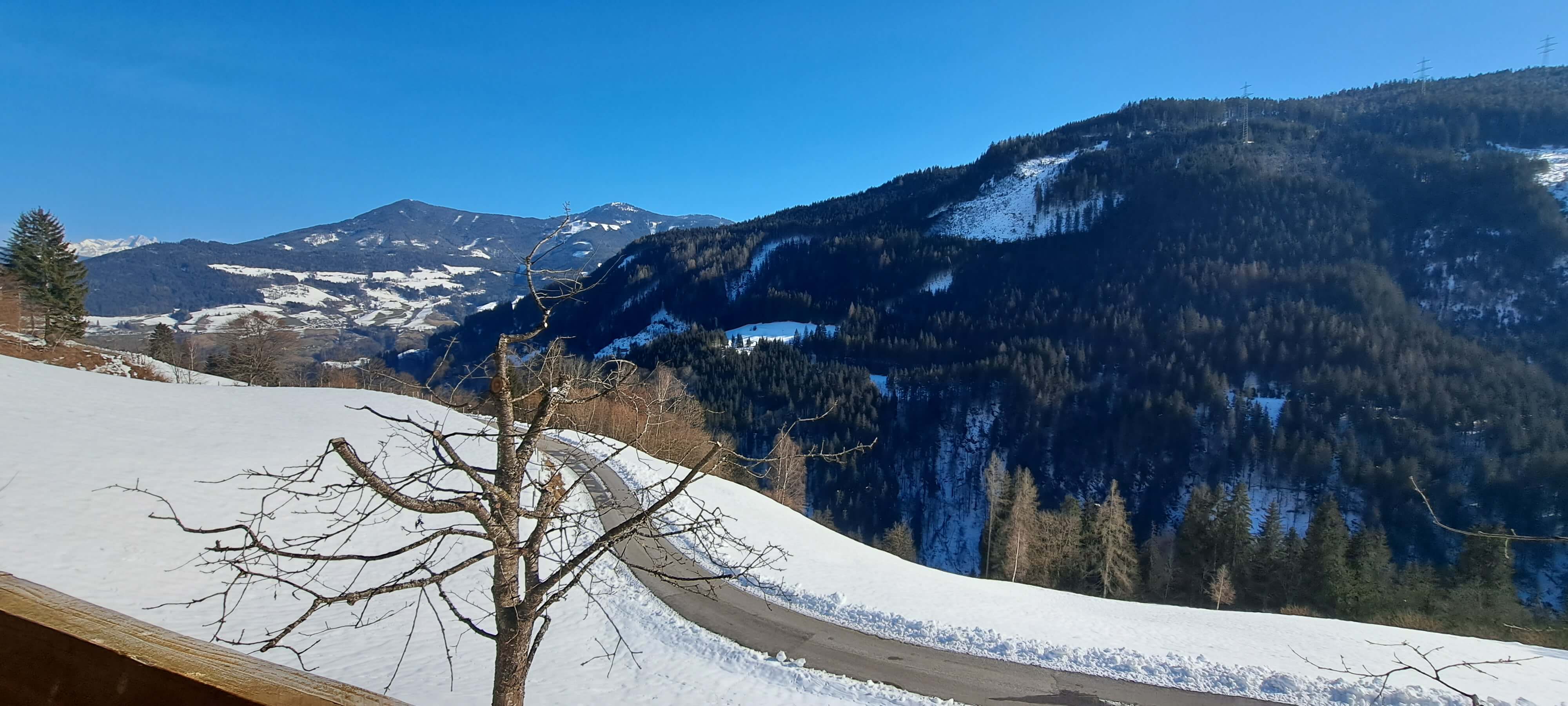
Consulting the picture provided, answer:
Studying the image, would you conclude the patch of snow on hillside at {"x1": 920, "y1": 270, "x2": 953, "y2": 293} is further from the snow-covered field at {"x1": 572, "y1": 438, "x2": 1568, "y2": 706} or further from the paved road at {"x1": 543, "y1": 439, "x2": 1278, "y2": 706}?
the paved road at {"x1": 543, "y1": 439, "x2": 1278, "y2": 706}

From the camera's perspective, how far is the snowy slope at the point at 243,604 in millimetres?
10750

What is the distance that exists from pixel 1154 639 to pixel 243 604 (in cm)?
2012

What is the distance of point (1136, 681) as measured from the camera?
1280 cm

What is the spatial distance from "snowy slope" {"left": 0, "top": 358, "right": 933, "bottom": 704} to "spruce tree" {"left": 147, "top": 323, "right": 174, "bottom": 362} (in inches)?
1682

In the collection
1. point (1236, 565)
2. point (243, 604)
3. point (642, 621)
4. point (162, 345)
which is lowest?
point (1236, 565)

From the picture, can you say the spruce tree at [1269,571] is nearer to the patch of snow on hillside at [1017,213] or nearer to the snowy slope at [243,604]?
the snowy slope at [243,604]

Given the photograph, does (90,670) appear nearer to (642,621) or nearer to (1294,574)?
(642,621)

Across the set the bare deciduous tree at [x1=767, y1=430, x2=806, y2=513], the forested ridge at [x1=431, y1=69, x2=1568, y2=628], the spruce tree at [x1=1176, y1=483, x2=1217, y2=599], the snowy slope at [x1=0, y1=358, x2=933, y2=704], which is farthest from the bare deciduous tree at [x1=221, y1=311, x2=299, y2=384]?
the spruce tree at [x1=1176, y1=483, x2=1217, y2=599]

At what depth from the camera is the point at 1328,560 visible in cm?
3425

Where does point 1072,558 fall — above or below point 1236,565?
above

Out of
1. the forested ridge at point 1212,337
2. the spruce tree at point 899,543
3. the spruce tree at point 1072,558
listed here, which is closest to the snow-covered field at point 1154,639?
the spruce tree at point 1072,558

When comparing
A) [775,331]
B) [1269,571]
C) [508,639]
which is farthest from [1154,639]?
[775,331]

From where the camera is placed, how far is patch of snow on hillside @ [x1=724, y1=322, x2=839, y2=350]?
131500 millimetres

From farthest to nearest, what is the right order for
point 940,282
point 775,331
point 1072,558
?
point 940,282, point 775,331, point 1072,558
